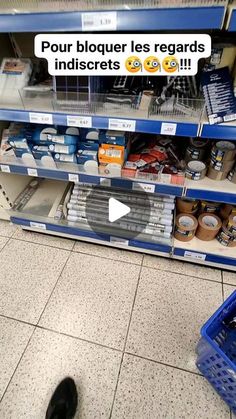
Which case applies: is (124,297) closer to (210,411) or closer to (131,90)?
(210,411)

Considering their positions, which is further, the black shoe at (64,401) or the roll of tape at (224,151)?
the roll of tape at (224,151)

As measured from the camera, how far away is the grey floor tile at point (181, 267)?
131 centimetres

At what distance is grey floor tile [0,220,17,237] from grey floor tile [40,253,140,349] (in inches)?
18.8

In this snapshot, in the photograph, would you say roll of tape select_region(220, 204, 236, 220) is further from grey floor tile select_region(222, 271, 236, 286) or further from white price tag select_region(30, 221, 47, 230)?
white price tag select_region(30, 221, 47, 230)

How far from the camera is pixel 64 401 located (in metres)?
0.87

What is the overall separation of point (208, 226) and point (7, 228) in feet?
4.14

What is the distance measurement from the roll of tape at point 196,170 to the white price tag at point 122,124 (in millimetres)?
330

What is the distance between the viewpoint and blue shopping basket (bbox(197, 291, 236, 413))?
0.76 m

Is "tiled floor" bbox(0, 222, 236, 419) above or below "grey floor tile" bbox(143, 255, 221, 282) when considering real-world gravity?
below

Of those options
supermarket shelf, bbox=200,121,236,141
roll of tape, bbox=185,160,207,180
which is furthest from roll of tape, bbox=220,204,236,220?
supermarket shelf, bbox=200,121,236,141

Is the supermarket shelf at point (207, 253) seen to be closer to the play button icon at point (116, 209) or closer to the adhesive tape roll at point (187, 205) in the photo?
the adhesive tape roll at point (187, 205)

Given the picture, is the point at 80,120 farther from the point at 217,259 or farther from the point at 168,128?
the point at 217,259

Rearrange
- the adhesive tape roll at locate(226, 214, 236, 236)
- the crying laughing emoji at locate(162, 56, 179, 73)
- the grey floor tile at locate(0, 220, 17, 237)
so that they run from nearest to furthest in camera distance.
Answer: the crying laughing emoji at locate(162, 56, 179, 73) → the adhesive tape roll at locate(226, 214, 236, 236) → the grey floor tile at locate(0, 220, 17, 237)

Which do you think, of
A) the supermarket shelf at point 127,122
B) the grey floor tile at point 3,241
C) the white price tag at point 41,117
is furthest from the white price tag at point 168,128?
the grey floor tile at point 3,241
